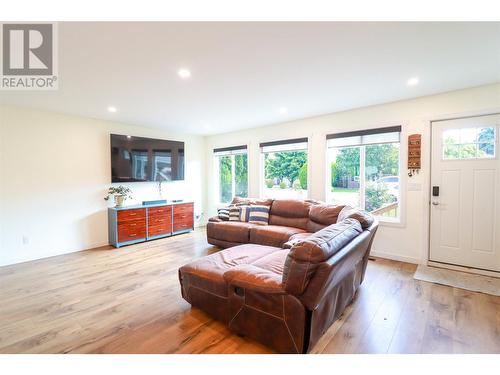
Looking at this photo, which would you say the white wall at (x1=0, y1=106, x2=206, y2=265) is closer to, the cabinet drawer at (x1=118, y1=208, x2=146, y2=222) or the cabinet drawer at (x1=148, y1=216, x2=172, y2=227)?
the cabinet drawer at (x1=118, y1=208, x2=146, y2=222)

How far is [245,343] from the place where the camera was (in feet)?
5.75

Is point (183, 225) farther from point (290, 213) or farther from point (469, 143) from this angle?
point (469, 143)

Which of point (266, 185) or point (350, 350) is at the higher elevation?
point (266, 185)

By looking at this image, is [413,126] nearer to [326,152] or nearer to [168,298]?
[326,152]

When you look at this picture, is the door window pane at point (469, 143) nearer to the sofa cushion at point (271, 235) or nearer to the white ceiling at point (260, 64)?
the white ceiling at point (260, 64)

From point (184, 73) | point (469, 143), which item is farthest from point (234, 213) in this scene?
point (469, 143)

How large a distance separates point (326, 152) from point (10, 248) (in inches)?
209

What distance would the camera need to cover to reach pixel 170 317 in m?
2.11

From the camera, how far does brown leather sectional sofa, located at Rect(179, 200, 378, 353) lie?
1.49 metres

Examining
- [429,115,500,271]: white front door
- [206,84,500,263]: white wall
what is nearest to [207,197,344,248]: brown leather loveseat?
[206,84,500,263]: white wall

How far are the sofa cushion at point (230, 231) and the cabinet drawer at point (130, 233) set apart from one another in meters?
1.40

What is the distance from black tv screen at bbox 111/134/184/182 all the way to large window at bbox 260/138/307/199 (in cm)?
207
